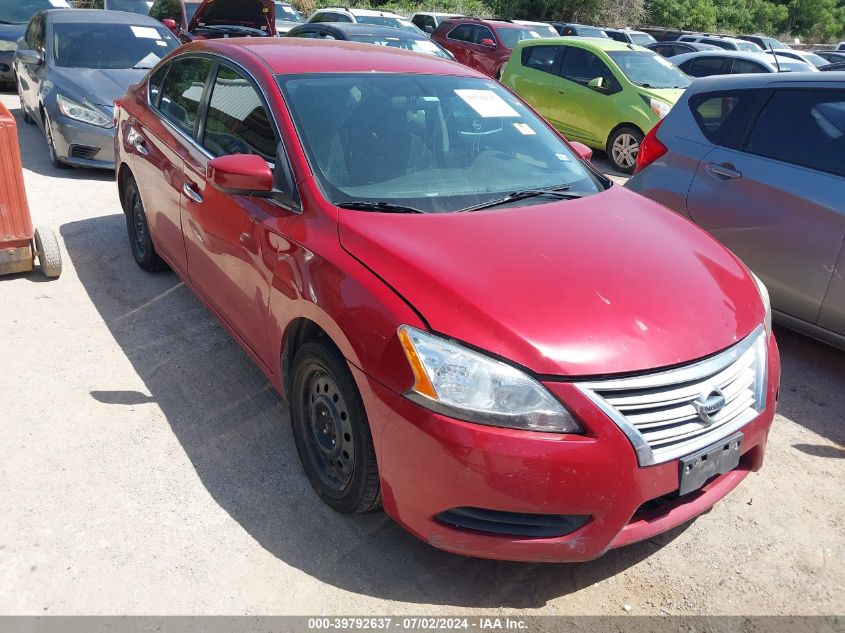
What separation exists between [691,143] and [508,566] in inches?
131

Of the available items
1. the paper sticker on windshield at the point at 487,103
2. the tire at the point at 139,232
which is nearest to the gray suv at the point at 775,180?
the paper sticker on windshield at the point at 487,103

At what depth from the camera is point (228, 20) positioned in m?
12.3

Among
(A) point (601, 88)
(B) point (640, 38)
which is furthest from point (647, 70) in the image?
(B) point (640, 38)

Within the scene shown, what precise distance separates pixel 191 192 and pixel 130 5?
12.7 meters

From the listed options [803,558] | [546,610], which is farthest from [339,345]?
[803,558]

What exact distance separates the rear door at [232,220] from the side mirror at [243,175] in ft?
0.39

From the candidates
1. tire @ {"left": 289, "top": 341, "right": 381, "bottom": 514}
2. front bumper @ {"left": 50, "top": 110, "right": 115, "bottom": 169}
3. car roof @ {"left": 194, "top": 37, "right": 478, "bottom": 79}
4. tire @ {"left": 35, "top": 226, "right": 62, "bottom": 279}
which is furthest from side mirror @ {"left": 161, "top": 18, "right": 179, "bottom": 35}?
tire @ {"left": 289, "top": 341, "right": 381, "bottom": 514}

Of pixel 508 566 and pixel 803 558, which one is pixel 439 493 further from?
pixel 803 558

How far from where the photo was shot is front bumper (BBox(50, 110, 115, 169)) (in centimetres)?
761

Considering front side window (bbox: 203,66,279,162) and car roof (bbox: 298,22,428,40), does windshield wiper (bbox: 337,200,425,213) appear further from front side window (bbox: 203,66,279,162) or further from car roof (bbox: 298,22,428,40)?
car roof (bbox: 298,22,428,40)

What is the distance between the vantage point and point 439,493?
2.42 metres

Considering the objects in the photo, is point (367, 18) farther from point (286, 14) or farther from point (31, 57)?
point (31, 57)

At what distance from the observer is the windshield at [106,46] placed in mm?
8398

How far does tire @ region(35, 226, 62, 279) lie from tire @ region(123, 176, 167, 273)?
525 millimetres
